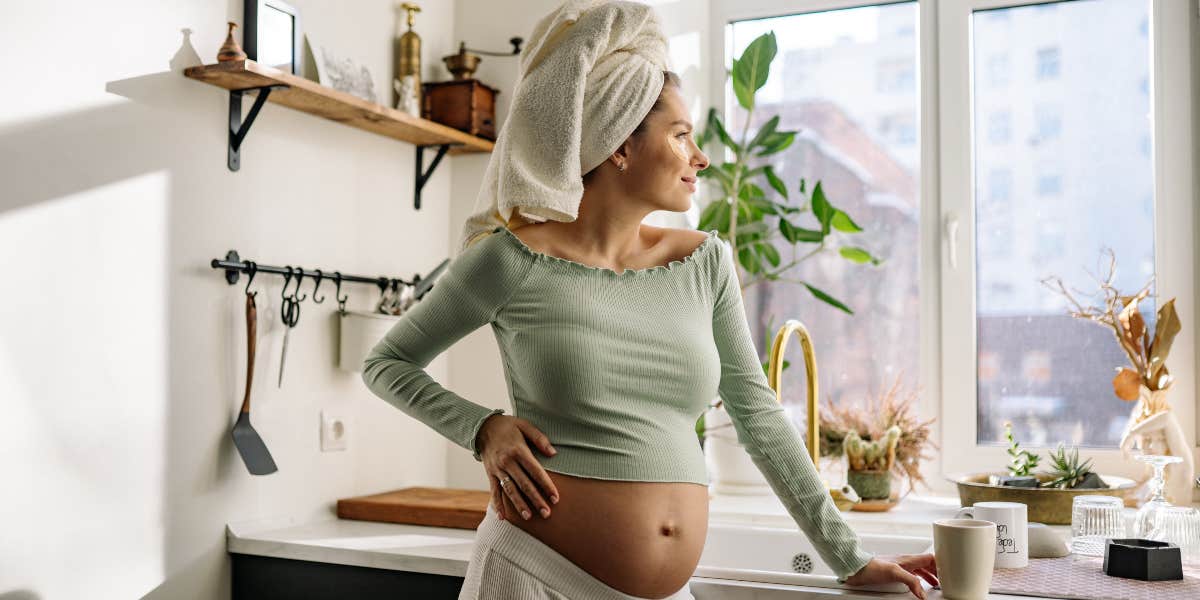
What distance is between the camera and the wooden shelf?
5.57ft

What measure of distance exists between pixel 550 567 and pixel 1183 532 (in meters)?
1.00

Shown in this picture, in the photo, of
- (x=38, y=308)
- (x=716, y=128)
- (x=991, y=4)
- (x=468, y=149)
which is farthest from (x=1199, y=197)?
(x=38, y=308)

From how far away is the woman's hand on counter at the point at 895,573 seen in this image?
129cm

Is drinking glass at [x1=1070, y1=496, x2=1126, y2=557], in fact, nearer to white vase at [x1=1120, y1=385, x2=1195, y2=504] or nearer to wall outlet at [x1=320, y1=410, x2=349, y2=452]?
white vase at [x1=1120, y1=385, x2=1195, y2=504]

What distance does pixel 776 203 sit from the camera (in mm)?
2482

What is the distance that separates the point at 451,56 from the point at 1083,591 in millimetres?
1586

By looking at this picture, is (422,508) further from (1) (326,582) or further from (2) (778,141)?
(2) (778,141)

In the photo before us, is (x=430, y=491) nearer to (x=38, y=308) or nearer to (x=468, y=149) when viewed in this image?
(x=468, y=149)

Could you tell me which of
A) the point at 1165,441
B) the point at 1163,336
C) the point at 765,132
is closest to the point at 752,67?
the point at 765,132

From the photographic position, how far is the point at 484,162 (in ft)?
7.79

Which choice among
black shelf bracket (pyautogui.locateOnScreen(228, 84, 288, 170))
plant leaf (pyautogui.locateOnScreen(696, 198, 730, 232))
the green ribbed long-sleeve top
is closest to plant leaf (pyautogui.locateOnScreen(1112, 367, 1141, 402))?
plant leaf (pyautogui.locateOnScreen(696, 198, 730, 232))

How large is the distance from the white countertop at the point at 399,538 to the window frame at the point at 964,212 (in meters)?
0.28

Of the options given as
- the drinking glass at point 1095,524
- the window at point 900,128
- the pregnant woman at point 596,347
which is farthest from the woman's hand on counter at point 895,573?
the window at point 900,128

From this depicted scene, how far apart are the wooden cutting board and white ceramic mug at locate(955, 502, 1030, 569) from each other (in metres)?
0.84
